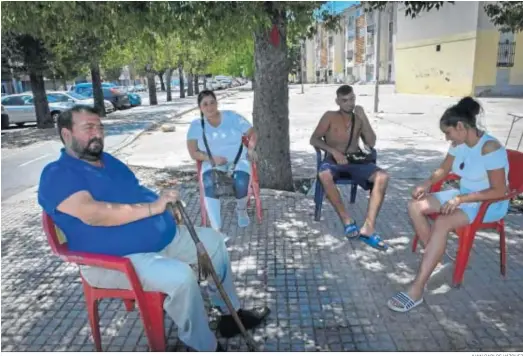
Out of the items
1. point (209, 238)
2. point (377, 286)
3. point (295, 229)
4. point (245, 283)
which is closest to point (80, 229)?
point (209, 238)

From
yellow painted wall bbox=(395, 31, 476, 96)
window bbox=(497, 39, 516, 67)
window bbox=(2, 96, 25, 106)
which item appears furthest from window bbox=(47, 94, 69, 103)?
window bbox=(497, 39, 516, 67)

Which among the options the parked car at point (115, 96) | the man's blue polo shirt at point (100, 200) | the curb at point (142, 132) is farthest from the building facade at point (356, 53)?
the man's blue polo shirt at point (100, 200)

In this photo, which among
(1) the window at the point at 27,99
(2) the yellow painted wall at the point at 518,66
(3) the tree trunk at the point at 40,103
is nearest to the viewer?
(3) the tree trunk at the point at 40,103

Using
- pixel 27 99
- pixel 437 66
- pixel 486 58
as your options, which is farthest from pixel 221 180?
pixel 437 66

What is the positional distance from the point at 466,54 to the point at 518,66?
9.46ft

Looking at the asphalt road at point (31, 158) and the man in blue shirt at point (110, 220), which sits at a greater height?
the man in blue shirt at point (110, 220)

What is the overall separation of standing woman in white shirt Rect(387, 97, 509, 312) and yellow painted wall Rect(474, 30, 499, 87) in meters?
25.1

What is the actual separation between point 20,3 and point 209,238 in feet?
8.37

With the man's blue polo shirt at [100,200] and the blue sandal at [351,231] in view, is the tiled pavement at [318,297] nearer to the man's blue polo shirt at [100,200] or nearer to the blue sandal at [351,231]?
the blue sandal at [351,231]

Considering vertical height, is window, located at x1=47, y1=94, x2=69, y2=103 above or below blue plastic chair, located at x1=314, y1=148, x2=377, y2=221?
above

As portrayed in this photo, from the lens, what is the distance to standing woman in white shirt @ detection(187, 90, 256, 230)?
4.20m

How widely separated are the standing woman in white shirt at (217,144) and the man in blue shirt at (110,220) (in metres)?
1.55

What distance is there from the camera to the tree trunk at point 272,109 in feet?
18.2

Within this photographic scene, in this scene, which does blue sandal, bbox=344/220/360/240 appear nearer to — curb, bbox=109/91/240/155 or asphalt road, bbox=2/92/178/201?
asphalt road, bbox=2/92/178/201
